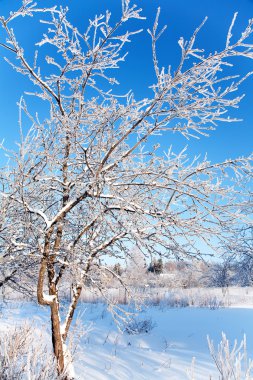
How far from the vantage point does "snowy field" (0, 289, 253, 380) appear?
5887 mm

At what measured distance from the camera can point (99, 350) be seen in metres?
8.16

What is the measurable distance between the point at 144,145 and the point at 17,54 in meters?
1.59

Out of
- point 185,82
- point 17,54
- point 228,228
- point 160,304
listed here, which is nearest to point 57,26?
point 17,54

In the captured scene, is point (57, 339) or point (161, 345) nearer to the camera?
point (57, 339)

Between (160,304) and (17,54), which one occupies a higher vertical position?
(17,54)

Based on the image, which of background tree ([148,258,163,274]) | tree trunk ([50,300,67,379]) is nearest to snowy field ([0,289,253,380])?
tree trunk ([50,300,67,379])

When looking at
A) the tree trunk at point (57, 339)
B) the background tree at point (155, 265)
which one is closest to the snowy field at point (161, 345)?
the tree trunk at point (57, 339)

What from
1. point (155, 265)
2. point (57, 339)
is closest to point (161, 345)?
point (57, 339)

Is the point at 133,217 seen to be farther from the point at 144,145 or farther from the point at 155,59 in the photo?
the point at 155,59

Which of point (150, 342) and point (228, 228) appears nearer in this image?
point (228, 228)

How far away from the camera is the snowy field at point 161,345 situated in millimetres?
5887

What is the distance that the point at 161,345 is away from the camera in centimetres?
834

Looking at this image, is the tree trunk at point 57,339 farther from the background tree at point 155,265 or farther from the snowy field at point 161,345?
the background tree at point 155,265

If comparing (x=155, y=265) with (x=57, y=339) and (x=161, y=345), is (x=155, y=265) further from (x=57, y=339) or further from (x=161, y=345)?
(x=161, y=345)
